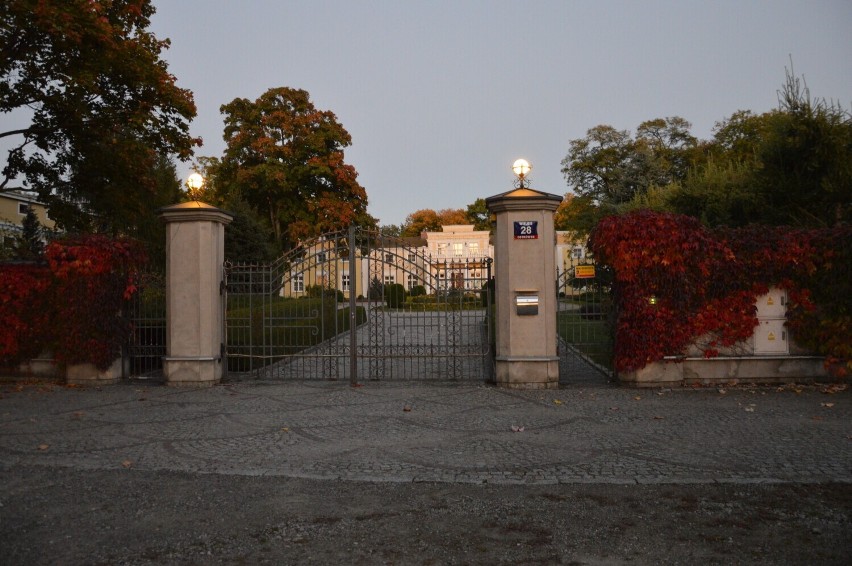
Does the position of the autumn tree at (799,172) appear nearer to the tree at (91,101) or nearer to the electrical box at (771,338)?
the electrical box at (771,338)

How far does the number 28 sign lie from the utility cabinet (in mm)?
3746

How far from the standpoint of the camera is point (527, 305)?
10.1 meters

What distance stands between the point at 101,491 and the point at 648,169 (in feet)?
133

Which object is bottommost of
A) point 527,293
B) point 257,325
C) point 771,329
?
point 771,329

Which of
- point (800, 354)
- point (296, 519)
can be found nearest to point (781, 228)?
point (800, 354)

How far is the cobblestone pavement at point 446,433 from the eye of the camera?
568 centimetres

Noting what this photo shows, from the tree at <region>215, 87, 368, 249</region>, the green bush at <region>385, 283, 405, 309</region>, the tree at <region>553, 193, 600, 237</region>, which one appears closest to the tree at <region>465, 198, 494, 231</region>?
the tree at <region>553, 193, 600, 237</region>

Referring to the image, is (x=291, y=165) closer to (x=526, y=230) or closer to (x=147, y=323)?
(x=147, y=323)

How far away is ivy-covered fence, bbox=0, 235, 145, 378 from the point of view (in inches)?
421

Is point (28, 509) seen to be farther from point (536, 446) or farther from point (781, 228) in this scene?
point (781, 228)

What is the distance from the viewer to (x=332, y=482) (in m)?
5.38

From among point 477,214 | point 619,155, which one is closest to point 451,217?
point 477,214

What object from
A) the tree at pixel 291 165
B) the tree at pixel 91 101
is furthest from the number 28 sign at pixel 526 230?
the tree at pixel 291 165

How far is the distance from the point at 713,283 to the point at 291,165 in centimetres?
3235
